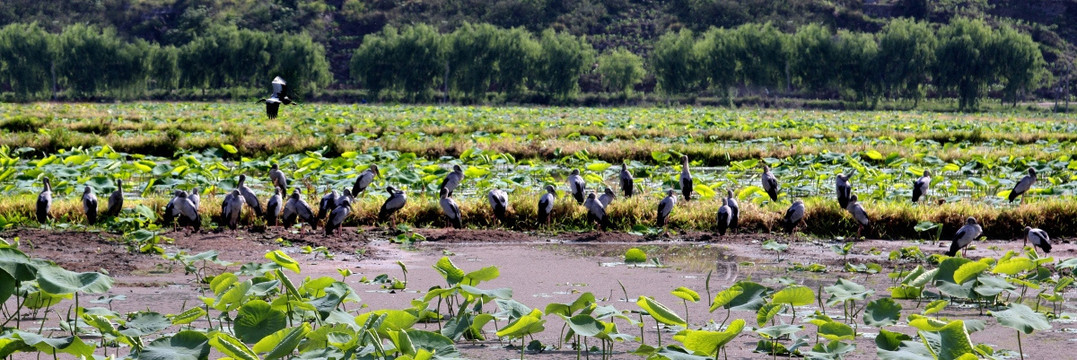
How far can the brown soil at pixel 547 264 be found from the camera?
654 centimetres

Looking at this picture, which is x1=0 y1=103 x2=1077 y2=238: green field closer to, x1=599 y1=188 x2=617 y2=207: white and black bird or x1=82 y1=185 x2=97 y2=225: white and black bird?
x1=599 y1=188 x2=617 y2=207: white and black bird

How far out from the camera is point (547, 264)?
932 centimetres

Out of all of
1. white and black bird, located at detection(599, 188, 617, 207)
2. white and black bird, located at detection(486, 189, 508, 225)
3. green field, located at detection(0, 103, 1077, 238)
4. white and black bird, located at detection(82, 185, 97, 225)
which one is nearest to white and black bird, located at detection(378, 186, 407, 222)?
green field, located at detection(0, 103, 1077, 238)

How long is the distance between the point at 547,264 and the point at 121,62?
243ft

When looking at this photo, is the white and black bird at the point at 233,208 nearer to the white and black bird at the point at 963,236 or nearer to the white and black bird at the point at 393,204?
the white and black bird at the point at 393,204

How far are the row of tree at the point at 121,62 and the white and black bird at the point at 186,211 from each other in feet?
221

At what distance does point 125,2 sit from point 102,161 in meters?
121

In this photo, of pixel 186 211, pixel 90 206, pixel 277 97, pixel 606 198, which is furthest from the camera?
pixel 277 97

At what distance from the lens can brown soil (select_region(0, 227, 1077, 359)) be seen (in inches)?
257

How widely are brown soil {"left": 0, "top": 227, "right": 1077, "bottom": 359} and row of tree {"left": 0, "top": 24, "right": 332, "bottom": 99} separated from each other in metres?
68.0

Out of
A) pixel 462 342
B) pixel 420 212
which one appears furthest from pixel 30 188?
pixel 462 342

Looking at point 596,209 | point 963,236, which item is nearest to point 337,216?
point 596,209

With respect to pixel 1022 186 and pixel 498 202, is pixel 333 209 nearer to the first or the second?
pixel 498 202

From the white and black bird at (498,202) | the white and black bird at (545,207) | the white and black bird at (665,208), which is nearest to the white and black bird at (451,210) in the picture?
the white and black bird at (498,202)
